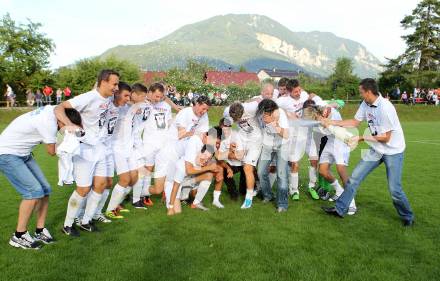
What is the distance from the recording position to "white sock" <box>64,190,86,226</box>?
6.32 m

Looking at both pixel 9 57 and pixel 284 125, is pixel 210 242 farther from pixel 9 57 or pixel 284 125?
pixel 9 57

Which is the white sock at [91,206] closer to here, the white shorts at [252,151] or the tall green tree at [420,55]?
the white shorts at [252,151]

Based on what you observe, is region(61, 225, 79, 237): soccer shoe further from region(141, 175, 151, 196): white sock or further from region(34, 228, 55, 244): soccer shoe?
region(141, 175, 151, 196): white sock

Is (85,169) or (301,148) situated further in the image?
(301,148)

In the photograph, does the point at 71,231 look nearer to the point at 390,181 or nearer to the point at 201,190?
the point at 201,190

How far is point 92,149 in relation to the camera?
20.9 feet

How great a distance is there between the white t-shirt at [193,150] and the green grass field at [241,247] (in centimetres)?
100

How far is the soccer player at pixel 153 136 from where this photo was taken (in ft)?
26.9

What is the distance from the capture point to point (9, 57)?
51.5 meters

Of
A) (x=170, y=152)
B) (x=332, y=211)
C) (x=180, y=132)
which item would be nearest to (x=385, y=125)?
(x=332, y=211)

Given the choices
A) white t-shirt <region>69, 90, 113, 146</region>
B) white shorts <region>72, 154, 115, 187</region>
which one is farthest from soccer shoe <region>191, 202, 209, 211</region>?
white t-shirt <region>69, 90, 113, 146</region>

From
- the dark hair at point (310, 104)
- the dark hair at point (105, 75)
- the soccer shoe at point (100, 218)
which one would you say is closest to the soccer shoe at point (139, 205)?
the soccer shoe at point (100, 218)

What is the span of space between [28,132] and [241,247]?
131 inches

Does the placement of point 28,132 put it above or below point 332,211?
above
